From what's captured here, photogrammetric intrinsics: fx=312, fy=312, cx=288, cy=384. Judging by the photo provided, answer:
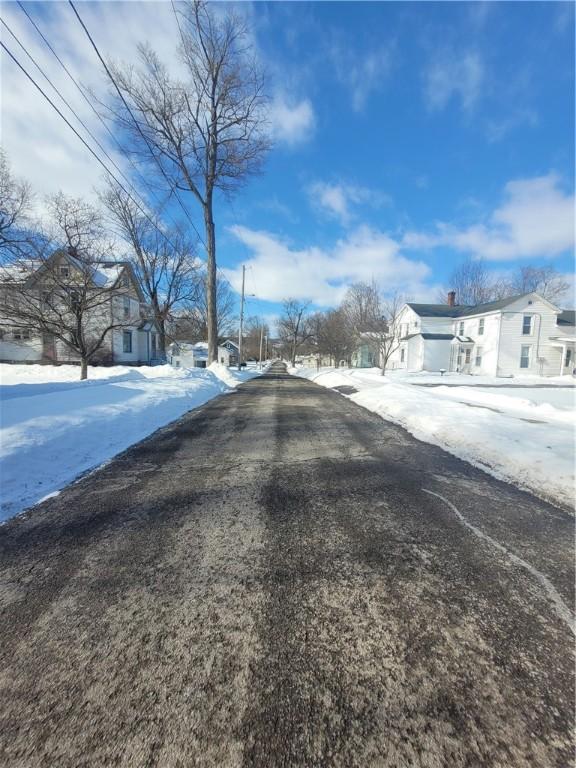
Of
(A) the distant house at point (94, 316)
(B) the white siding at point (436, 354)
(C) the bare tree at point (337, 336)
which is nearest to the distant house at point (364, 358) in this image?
(C) the bare tree at point (337, 336)

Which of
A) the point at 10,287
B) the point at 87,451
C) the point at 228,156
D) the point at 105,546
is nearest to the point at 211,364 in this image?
the point at 10,287

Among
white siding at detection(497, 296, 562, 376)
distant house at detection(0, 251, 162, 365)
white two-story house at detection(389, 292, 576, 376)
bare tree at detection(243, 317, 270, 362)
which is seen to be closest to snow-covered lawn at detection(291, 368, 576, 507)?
distant house at detection(0, 251, 162, 365)

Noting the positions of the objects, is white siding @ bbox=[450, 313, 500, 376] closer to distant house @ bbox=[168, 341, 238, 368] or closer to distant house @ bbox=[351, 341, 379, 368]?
distant house @ bbox=[351, 341, 379, 368]

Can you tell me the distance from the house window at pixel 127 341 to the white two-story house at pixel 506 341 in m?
23.5

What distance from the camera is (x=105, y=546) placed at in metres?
2.18

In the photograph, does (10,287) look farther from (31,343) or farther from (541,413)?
(541,413)

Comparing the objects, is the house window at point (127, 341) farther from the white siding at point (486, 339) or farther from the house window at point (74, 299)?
the white siding at point (486, 339)

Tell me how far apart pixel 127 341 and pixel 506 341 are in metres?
33.3

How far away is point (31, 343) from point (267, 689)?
2979 cm

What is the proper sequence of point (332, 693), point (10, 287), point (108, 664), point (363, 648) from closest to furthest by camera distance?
point (332, 693) < point (108, 664) < point (363, 648) < point (10, 287)

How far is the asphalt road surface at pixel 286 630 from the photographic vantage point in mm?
1063

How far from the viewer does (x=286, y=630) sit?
1.51 metres

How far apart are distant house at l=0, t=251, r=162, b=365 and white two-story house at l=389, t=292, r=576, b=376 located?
21.2 metres

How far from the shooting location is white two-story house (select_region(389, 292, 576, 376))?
26797 millimetres
